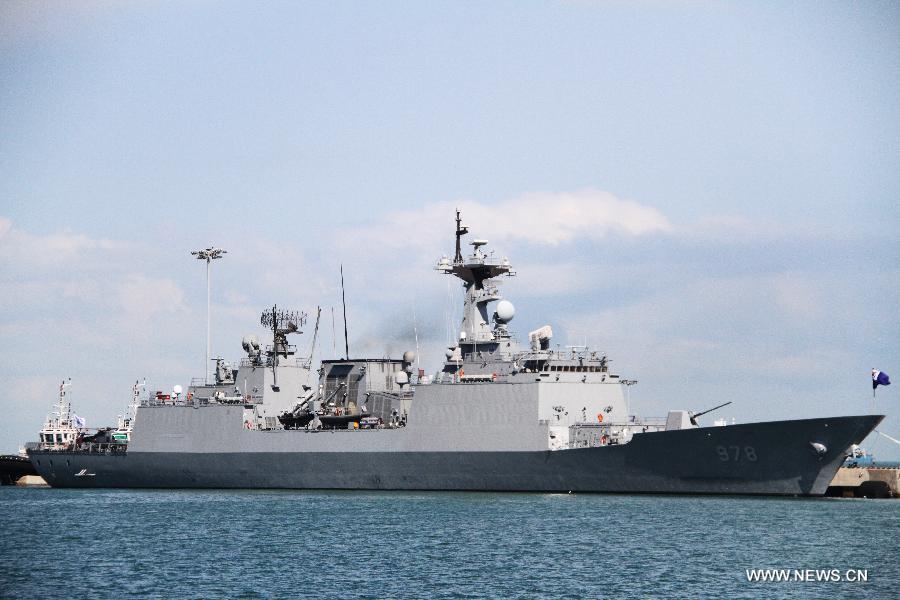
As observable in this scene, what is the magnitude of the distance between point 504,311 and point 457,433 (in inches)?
176

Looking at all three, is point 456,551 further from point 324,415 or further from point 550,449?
point 324,415

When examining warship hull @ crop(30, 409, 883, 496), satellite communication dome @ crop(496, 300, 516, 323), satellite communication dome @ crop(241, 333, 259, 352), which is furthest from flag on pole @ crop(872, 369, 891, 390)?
satellite communication dome @ crop(241, 333, 259, 352)

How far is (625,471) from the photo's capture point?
117ft

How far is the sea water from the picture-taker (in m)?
22.5

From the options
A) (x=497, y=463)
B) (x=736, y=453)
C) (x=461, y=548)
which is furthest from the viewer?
(x=497, y=463)

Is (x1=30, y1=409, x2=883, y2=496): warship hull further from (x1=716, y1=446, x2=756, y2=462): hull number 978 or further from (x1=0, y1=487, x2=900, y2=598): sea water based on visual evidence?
(x1=0, y1=487, x2=900, y2=598): sea water
